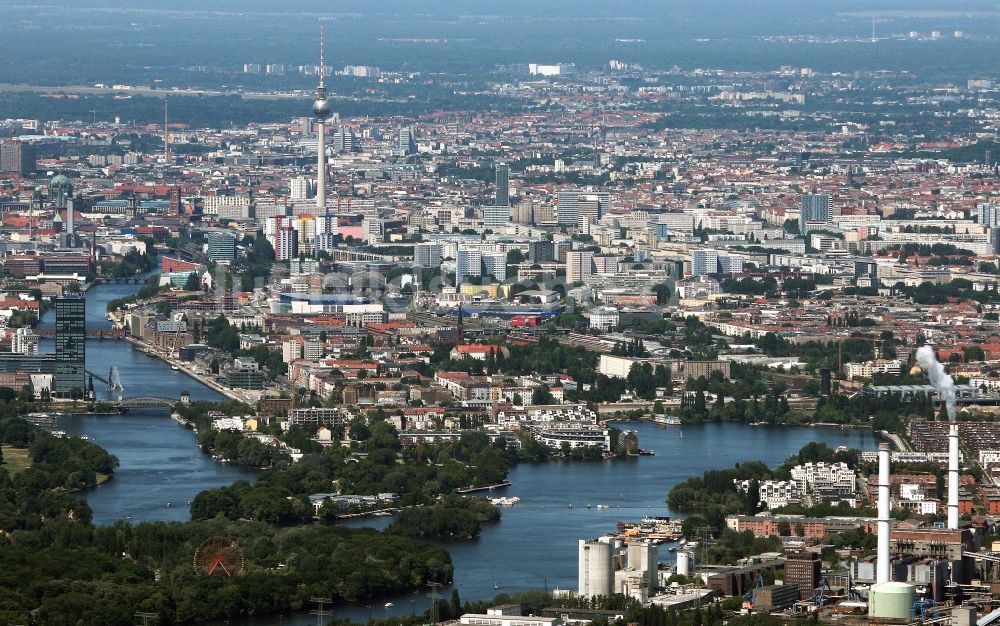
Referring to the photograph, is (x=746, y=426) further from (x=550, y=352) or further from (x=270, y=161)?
(x=270, y=161)

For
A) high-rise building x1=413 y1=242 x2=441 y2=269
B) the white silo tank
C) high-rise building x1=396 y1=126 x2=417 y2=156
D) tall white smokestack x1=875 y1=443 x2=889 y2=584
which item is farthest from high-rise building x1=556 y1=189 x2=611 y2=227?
tall white smokestack x1=875 y1=443 x2=889 y2=584

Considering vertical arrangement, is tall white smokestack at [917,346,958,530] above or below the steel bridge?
above

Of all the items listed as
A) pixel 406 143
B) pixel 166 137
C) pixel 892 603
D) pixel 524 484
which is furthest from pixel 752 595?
pixel 166 137

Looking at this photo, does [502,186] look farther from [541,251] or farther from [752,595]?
[752,595]

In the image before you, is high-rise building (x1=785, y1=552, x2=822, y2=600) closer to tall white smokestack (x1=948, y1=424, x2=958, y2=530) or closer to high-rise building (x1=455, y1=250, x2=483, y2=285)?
tall white smokestack (x1=948, y1=424, x2=958, y2=530)

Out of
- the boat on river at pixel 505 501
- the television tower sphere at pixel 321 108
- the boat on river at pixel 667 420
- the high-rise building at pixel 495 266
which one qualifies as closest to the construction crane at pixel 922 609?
the boat on river at pixel 505 501

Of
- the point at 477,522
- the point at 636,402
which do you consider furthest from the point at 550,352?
the point at 477,522
